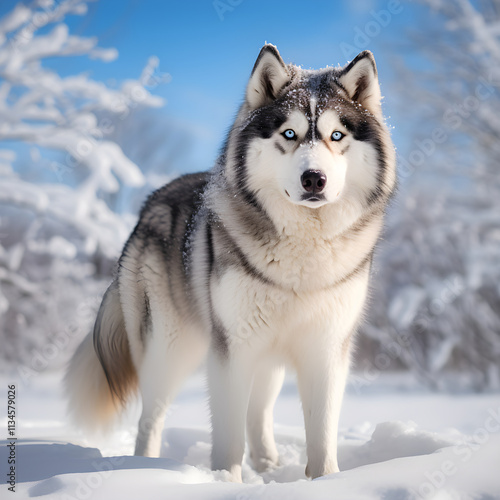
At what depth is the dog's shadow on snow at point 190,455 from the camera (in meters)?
2.01

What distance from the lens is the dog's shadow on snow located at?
2.01 meters

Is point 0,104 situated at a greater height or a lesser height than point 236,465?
greater

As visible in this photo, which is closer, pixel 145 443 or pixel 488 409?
pixel 145 443

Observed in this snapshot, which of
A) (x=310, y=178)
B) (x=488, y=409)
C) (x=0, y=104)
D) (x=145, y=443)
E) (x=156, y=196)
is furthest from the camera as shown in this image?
(x=0, y=104)

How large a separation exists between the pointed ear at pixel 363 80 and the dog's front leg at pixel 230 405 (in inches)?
50.7

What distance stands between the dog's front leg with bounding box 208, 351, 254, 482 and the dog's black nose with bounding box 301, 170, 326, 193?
2.76 feet

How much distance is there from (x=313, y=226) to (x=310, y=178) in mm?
343

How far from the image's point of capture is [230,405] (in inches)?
89.0

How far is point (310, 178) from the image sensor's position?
6.18ft

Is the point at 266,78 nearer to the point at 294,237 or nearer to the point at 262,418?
the point at 294,237

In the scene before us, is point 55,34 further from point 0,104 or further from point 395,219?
point 395,219


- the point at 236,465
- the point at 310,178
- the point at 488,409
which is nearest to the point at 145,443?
the point at 236,465

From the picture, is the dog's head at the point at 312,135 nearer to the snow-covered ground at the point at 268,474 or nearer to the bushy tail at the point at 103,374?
the snow-covered ground at the point at 268,474

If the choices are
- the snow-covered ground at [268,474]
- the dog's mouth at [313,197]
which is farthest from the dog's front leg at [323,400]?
the dog's mouth at [313,197]
